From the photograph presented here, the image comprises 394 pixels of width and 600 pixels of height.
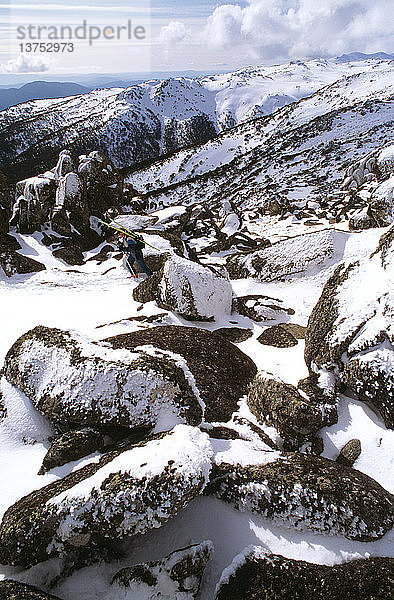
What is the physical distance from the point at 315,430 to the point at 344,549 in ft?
10.4

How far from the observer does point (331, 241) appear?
69.1ft

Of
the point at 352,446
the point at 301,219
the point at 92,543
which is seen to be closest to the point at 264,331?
the point at 352,446

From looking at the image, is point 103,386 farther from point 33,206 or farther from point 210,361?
point 33,206

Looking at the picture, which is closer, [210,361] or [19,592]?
[19,592]

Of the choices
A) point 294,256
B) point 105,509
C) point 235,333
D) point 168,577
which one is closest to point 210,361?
point 235,333

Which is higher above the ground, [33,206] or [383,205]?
[383,205]

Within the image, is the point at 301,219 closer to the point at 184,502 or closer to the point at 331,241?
the point at 331,241

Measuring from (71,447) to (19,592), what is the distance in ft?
10.8

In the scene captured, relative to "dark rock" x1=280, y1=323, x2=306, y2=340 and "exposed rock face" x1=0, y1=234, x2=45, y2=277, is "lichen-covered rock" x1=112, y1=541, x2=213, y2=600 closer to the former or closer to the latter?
"dark rock" x1=280, y1=323, x2=306, y2=340

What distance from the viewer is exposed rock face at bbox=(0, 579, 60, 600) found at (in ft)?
19.7

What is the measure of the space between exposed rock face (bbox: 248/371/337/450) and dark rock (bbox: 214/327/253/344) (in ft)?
15.6

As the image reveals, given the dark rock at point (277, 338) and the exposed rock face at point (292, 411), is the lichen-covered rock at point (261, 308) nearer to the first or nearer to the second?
the dark rock at point (277, 338)

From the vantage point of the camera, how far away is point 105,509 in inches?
277

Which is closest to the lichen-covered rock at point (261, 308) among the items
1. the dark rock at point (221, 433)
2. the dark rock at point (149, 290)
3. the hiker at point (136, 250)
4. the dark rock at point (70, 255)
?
the dark rock at point (149, 290)
